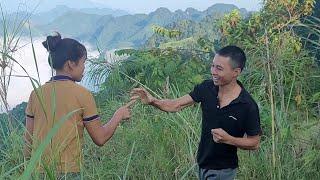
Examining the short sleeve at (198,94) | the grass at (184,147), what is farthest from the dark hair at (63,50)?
the short sleeve at (198,94)

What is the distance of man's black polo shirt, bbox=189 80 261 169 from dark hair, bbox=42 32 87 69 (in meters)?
0.64

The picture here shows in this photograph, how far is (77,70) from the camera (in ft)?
8.06

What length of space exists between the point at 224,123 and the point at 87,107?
636 millimetres

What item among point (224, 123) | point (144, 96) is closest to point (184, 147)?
A: point (144, 96)

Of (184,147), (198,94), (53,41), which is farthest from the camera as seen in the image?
(184,147)

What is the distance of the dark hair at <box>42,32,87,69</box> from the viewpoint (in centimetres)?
242

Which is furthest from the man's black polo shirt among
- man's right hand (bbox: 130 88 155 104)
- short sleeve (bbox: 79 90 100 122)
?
short sleeve (bbox: 79 90 100 122)

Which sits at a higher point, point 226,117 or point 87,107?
point 87,107

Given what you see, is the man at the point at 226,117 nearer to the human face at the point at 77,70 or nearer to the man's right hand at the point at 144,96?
the man's right hand at the point at 144,96

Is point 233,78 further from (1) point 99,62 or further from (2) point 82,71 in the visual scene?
(1) point 99,62

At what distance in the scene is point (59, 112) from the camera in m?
2.35

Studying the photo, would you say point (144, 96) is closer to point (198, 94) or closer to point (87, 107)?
point (198, 94)

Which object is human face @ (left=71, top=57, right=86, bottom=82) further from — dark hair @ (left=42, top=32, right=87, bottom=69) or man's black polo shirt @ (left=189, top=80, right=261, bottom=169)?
man's black polo shirt @ (left=189, top=80, right=261, bottom=169)

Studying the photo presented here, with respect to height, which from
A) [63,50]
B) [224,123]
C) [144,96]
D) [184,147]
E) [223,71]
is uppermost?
[63,50]
